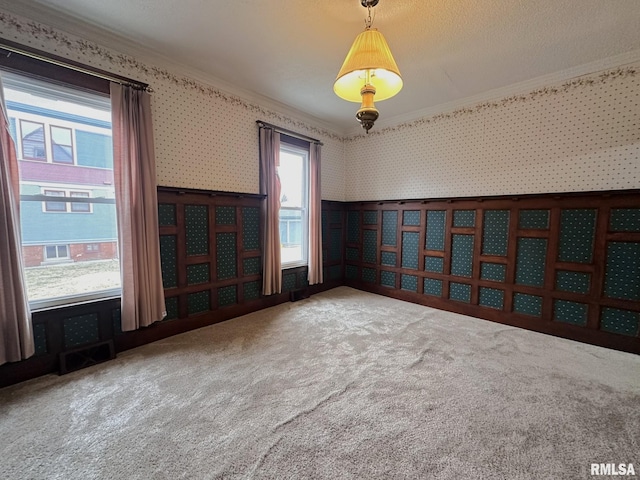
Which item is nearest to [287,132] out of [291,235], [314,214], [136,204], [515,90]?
[314,214]

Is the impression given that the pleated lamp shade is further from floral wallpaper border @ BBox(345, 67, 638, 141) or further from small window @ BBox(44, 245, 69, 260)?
small window @ BBox(44, 245, 69, 260)

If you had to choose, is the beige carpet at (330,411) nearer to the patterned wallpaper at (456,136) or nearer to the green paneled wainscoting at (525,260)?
the green paneled wainscoting at (525,260)

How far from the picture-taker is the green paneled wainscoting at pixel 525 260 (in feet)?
8.73

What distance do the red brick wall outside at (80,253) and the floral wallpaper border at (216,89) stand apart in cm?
166

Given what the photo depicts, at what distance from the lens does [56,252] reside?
90.0 inches

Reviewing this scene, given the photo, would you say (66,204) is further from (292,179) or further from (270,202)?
(292,179)

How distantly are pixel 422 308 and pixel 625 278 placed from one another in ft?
6.69

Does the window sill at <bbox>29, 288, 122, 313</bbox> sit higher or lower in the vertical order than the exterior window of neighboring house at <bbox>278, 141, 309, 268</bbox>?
lower

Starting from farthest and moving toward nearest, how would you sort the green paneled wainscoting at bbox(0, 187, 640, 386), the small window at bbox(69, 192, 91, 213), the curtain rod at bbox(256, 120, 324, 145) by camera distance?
1. the curtain rod at bbox(256, 120, 324, 145)
2. the green paneled wainscoting at bbox(0, 187, 640, 386)
3. the small window at bbox(69, 192, 91, 213)

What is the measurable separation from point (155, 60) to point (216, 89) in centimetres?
64

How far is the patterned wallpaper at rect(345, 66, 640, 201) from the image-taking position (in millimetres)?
2646

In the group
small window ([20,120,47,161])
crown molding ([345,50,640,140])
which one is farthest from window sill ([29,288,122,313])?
crown molding ([345,50,640,140])

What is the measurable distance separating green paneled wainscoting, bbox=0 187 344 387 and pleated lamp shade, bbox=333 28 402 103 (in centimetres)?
201

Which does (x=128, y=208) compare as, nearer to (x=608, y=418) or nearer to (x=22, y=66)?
(x=22, y=66)
